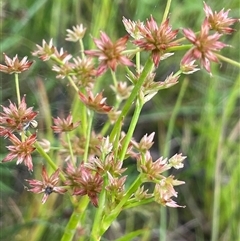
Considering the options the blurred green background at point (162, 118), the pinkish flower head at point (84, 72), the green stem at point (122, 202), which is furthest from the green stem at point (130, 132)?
the blurred green background at point (162, 118)

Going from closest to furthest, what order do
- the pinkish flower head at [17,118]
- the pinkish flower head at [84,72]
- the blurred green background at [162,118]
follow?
the pinkish flower head at [17,118] < the pinkish flower head at [84,72] < the blurred green background at [162,118]

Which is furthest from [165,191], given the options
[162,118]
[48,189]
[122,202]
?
[162,118]

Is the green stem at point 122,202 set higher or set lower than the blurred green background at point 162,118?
lower

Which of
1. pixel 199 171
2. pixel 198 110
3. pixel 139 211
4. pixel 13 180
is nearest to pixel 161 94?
pixel 198 110

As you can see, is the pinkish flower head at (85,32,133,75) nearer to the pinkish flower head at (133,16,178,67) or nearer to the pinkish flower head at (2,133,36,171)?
the pinkish flower head at (133,16,178,67)

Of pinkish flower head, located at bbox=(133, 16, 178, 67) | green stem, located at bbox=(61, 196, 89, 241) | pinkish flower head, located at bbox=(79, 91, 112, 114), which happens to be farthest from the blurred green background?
pinkish flower head, located at bbox=(133, 16, 178, 67)

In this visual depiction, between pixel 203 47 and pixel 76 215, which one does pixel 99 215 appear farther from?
pixel 203 47

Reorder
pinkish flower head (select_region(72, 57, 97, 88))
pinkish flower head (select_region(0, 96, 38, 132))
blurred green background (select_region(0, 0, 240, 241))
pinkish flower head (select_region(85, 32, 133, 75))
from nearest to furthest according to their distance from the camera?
pinkish flower head (select_region(85, 32, 133, 75)) < pinkish flower head (select_region(0, 96, 38, 132)) < pinkish flower head (select_region(72, 57, 97, 88)) < blurred green background (select_region(0, 0, 240, 241))

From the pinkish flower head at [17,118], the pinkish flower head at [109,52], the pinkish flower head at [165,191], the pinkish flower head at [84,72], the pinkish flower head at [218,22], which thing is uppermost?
the pinkish flower head at [218,22]

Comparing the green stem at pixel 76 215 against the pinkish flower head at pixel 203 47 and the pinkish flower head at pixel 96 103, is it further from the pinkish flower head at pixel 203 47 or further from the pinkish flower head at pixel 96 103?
the pinkish flower head at pixel 203 47
